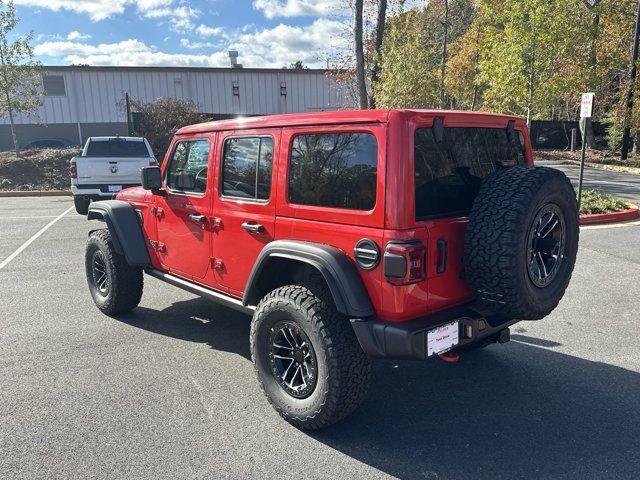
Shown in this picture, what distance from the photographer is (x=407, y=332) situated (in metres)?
2.63

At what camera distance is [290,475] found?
265 centimetres

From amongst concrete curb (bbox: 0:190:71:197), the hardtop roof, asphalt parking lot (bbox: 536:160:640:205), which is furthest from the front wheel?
concrete curb (bbox: 0:190:71:197)

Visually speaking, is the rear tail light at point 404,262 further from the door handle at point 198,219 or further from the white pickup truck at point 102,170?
the white pickup truck at point 102,170

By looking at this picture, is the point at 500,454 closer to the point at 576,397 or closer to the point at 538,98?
the point at 576,397

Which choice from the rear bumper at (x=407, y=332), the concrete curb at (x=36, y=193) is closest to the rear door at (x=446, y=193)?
the rear bumper at (x=407, y=332)

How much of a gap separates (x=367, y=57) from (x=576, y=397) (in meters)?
17.1

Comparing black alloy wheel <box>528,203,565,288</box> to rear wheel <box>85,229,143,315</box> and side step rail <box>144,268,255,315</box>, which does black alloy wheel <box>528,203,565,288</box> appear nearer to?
side step rail <box>144,268,255,315</box>

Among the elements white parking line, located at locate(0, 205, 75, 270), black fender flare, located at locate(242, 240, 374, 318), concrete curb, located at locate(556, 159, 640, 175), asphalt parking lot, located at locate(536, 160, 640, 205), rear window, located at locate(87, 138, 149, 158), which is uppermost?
rear window, located at locate(87, 138, 149, 158)

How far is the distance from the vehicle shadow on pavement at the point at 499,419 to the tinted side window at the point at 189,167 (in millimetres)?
1417

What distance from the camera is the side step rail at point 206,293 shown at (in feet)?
11.9

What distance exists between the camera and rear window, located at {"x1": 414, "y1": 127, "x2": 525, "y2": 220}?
280 centimetres

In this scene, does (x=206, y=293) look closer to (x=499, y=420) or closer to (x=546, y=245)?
(x=499, y=420)

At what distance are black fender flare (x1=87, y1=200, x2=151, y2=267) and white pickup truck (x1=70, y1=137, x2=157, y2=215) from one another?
21.0 ft

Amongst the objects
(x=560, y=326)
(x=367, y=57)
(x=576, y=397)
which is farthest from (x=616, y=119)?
(x=576, y=397)
